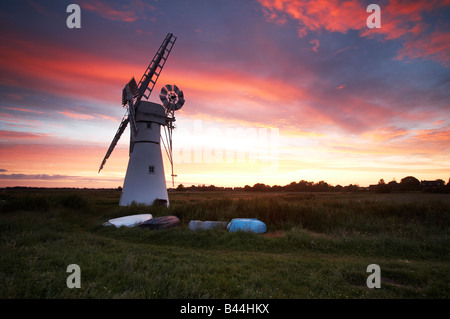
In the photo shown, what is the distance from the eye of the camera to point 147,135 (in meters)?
23.6

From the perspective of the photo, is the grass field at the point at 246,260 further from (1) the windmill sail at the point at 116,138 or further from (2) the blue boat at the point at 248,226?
(1) the windmill sail at the point at 116,138

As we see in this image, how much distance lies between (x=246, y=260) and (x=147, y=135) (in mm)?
18993

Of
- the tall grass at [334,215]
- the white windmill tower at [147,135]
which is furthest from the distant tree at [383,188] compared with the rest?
the white windmill tower at [147,135]

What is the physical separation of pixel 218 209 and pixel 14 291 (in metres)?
13.4

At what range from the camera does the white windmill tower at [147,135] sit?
892 inches

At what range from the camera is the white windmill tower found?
74.3ft

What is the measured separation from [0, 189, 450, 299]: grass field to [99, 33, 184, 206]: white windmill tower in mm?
8566

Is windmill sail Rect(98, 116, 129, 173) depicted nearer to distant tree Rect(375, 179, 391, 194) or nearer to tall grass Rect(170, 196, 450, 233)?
tall grass Rect(170, 196, 450, 233)

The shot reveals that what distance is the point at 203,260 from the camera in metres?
7.63

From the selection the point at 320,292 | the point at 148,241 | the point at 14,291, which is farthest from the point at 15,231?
the point at 320,292

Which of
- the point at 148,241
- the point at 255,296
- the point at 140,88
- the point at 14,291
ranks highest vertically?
the point at 140,88

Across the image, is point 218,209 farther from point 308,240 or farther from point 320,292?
point 320,292

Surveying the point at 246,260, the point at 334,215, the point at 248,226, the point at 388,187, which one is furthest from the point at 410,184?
the point at 246,260

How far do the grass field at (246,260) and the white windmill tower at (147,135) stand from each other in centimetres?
857
